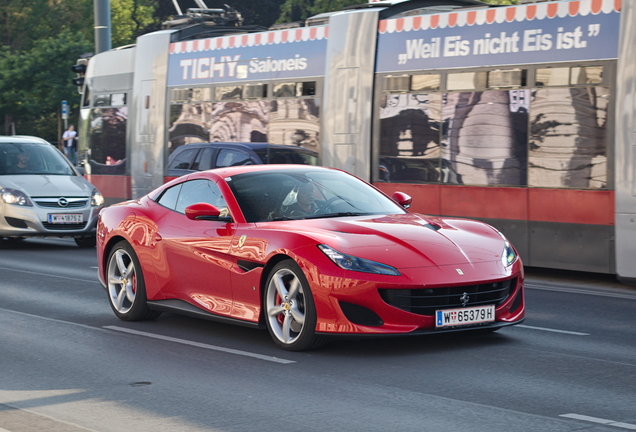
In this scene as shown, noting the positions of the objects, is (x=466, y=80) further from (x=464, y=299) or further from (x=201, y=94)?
(x=464, y=299)

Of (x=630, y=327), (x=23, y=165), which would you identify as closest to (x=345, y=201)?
(x=630, y=327)

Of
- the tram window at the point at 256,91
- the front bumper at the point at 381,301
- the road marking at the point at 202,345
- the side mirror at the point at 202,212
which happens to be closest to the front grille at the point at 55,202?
the tram window at the point at 256,91

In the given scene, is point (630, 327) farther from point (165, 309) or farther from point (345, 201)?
point (165, 309)

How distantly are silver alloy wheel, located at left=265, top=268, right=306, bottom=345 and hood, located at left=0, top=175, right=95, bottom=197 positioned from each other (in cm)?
1063

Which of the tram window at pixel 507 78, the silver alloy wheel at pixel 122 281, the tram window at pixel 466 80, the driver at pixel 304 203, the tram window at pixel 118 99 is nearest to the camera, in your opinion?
the driver at pixel 304 203

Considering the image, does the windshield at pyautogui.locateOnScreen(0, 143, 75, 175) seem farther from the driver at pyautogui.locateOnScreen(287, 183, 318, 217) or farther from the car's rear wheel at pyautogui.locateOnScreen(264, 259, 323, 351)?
the car's rear wheel at pyautogui.locateOnScreen(264, 259, 323, 351)

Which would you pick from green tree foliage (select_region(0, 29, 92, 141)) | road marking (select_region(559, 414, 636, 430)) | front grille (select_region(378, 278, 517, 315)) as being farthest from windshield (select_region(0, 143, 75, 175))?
green tree foliage (select_region(0, 29, 92, 141))

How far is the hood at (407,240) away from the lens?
7.45 metres

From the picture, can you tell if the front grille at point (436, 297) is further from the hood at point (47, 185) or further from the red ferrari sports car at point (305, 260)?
the hood at point (47, 185)

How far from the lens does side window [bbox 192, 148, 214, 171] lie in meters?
18.2

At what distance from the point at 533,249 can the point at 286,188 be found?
5211 millimetres

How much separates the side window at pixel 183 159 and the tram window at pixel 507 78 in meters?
6.88

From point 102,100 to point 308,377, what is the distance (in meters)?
16.6

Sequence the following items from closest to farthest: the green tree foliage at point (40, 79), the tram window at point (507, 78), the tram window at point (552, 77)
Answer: the tram window at point (552, 77), the tram window at point (507, 78), the green tree foliage at point (40, 79)
